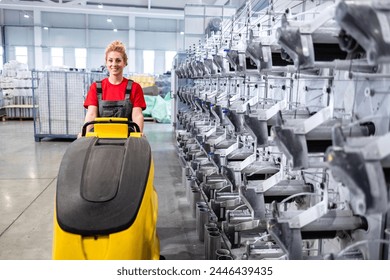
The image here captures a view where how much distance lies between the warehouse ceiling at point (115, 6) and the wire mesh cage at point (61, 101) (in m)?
5.21

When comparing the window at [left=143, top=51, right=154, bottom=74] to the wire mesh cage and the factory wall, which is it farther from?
the wire mesh cage

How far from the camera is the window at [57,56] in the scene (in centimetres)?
1955

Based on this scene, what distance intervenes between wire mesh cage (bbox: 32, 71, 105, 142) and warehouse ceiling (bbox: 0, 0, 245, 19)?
5.21 m

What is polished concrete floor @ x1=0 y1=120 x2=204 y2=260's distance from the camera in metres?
3.35

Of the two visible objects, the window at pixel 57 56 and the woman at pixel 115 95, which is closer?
the woman at pixel 115 95

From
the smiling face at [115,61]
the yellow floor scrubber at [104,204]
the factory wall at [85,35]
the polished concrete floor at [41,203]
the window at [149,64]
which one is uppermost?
the factory wall at [85,35]

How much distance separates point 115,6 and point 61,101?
33.2ft

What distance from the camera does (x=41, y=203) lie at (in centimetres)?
445

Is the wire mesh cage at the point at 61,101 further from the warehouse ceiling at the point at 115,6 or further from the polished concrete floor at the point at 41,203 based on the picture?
the warehouse ceiling at the point at 115,6

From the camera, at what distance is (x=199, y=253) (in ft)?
10.9

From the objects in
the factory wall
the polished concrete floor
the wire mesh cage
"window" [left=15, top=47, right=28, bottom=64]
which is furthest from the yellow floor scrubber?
"window" [left=15, top=47, right=28, bottom=64]

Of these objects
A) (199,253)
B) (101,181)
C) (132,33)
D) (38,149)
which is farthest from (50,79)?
(132,33)

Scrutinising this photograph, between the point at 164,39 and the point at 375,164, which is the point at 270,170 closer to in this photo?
the point at 375,164

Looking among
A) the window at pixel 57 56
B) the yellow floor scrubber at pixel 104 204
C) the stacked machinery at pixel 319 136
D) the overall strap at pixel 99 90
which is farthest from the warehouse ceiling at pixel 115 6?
the yellow floor scrubber at pixel 104 204
